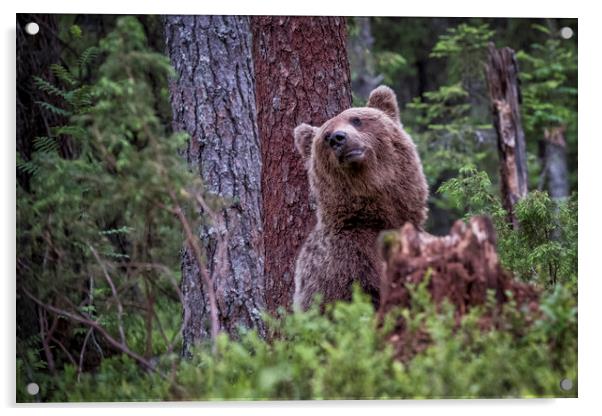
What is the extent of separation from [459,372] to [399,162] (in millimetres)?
1696

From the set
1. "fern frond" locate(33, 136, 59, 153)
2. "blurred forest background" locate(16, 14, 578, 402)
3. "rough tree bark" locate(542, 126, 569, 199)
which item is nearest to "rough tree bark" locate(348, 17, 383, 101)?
"rough tree bark" locate(542, 126, 569, 199)

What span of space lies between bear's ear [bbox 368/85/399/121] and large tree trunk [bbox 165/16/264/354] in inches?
39.4

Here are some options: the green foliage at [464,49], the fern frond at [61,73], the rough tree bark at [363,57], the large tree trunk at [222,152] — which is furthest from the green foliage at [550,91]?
the fern frond at [61,73]

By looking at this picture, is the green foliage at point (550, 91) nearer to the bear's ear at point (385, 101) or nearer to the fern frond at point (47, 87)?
the bear's ear at point (385, 101)

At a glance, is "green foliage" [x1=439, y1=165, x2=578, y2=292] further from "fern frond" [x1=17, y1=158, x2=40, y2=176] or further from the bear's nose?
"fern frond" [x1=17, y1=158, x2=40, y2=176]

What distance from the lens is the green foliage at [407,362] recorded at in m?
4.07

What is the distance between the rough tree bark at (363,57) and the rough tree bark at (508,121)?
5.40 feet

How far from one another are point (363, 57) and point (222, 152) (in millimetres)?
4777

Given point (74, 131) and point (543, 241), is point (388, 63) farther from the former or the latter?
point (74, 131)

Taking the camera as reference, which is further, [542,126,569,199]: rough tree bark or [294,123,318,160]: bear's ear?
[542,126,569,199]: rough tree bark

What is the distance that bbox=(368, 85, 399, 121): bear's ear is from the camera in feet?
18.5

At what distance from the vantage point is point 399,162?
5383 millimetres
